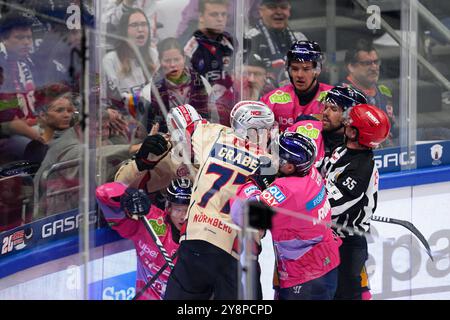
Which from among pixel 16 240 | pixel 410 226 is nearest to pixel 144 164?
pixel 16 240

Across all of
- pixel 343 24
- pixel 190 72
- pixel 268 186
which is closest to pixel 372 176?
pixel 268 186

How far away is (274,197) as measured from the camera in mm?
4945

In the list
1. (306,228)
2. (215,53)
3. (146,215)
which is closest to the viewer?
(306,228)

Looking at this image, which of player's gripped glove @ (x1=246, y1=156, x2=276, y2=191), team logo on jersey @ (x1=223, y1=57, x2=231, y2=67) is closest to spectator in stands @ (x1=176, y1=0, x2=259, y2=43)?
team logo on jersey @ (x1=223, y1=57, x2=231, y2=67)

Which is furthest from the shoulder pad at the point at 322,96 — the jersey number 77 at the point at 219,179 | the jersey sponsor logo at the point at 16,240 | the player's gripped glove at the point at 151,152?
the jersey sponsor logo at the point at 16,240

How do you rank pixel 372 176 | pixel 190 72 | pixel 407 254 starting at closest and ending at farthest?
pixel 407 254 < pixel 372 176 < pixel 190 72

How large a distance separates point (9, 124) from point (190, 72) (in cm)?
121

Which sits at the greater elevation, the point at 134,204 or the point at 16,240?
the point at 134,204

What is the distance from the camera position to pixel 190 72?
20.1ft

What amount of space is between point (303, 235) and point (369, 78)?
2.10 metres

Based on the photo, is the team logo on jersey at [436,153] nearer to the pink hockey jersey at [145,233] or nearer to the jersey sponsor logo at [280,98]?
the jersey sponsor logo at [280,98]

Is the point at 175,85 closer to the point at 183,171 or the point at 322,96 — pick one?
the point at 183,171

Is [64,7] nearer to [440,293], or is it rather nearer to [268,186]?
[268,186]

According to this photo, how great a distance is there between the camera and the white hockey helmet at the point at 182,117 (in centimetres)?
550
